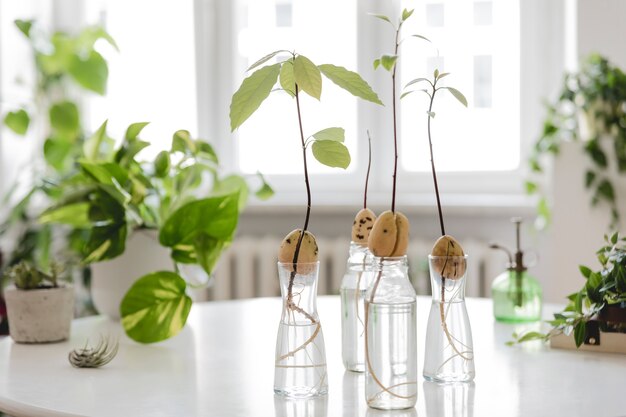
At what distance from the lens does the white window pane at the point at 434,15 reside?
116 inches

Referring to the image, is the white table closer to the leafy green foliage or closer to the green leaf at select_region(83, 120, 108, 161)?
the leafy green foliage

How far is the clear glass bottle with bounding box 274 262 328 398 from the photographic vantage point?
3.17ft

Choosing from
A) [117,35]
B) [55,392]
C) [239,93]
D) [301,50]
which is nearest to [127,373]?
[55,392]

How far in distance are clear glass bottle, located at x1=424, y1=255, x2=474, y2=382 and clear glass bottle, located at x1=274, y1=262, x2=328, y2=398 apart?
14 centimetres

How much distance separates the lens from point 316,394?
0.98 metres

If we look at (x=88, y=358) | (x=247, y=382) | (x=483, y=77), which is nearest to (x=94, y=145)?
(x=88, y=358)

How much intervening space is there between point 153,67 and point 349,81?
2448 millimetres

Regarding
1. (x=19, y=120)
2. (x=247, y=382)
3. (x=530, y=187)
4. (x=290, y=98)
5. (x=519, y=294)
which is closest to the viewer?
(x=247, y=382)

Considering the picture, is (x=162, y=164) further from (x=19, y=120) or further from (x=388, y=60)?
(x=19, y=120)

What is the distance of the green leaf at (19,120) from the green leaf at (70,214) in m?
0.90

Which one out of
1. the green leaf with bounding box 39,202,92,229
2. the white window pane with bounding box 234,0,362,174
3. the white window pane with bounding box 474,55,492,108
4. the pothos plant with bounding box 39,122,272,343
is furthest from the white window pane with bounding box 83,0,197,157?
the green leaf with bounding box 39,202,92,229

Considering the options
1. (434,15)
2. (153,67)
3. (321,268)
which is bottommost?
(321,268)

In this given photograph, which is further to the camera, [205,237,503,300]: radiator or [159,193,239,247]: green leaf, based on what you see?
[205,237,503,300]: radiator

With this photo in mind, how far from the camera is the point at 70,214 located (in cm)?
153
